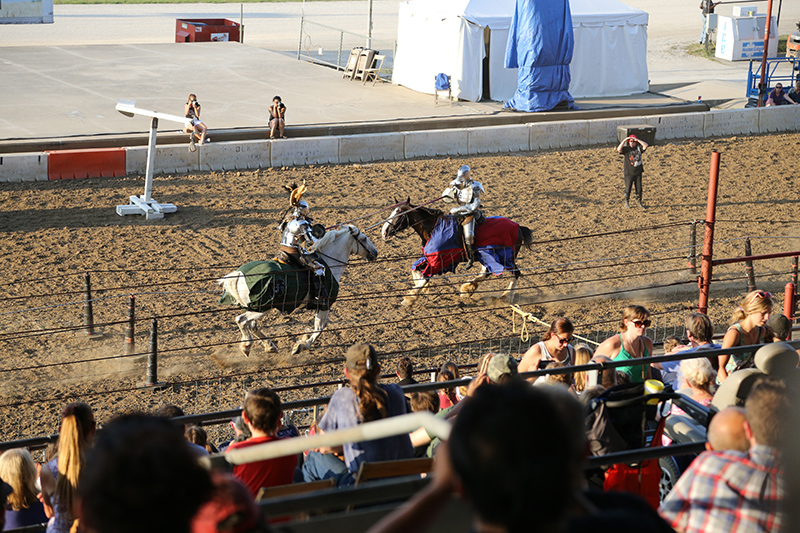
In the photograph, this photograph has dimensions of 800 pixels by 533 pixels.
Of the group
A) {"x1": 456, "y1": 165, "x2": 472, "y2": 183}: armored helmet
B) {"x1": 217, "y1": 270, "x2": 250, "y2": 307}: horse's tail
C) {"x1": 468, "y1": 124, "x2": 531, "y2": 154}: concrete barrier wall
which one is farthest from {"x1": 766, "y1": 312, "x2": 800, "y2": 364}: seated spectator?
{"x1": 468, "y1": 124, "x2": 531, "y2": 154}: concrete barrier wall

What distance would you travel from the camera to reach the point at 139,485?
6.26ft

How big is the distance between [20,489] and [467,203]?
8249 mm

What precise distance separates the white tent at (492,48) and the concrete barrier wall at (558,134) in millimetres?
4114

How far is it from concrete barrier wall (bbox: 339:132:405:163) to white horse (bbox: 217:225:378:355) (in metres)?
7.68

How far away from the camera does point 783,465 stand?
2.70 meters

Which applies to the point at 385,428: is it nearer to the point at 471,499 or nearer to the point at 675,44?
the point at 471,499

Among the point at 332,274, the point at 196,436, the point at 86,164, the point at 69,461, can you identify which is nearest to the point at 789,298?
the point at 332,274

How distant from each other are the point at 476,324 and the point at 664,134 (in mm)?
12128

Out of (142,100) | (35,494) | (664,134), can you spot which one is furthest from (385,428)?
(142,100)

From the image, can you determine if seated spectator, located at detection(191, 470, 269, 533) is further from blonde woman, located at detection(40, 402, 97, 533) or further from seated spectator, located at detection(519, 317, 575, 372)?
seated spectator, located at detection(519, 317, 575, 372)

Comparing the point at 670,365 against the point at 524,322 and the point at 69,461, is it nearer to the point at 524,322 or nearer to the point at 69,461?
the point at 524,322

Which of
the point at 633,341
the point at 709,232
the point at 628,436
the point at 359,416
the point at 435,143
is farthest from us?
the point at 435,143

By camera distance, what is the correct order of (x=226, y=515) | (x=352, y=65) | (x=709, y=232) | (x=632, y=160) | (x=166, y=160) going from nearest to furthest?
1. (x=226, y=515)
2. (x=709, y=232)
3. (x=632, y=160)
4. (x=166, y=160)
5. (x=352, y=65)

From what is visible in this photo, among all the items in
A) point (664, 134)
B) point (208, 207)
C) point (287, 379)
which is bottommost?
point (287, 379)
